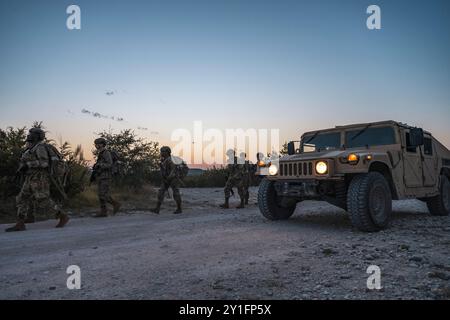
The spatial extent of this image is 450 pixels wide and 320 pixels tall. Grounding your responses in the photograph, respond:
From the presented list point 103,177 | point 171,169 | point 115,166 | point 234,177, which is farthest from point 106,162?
point 234,177

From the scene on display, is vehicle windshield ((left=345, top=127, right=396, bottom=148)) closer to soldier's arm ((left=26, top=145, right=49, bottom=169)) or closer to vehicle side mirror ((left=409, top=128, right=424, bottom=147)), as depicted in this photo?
vehicle side mirror ((left=409, top=128, right=424, bottom=147))

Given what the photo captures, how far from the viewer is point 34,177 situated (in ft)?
18.7

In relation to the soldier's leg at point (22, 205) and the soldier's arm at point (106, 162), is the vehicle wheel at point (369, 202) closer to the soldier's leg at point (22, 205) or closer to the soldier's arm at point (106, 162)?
the soldier's leg at point (22, 205)

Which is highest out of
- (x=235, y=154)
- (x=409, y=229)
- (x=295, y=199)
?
(x=235, y=154)

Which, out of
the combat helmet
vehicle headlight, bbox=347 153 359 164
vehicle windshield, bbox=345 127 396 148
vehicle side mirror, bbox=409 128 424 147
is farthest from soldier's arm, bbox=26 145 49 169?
vehicle side mirror, bbox=409 128 424 147

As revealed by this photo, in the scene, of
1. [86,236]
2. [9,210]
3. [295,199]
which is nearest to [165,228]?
[86,236]

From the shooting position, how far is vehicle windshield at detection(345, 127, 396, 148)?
5.85 m

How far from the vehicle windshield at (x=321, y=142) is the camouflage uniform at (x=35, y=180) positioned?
4991 mm

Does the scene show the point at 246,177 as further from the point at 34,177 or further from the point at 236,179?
the point at 34,177

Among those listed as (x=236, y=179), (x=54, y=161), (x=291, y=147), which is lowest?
(x=236, y=179)

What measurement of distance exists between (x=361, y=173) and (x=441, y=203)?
340 cm

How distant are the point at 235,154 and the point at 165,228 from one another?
514 cm
